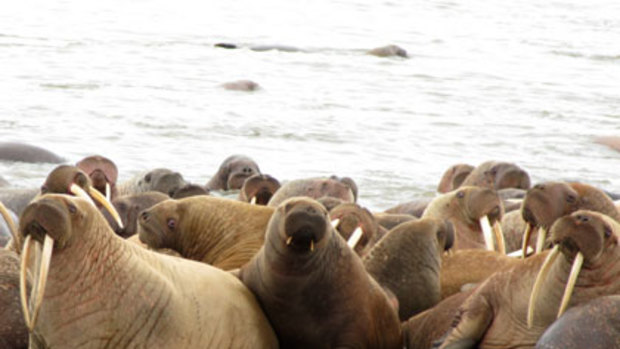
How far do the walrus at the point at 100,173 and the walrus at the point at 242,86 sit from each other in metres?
12.7

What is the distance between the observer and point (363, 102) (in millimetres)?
22172

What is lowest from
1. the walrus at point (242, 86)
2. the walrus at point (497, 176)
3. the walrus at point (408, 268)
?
the walrus at point (242, 86)

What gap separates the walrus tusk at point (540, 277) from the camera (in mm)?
5023

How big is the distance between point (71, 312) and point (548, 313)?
1918mm

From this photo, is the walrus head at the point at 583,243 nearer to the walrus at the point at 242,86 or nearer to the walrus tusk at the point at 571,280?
the walrus tusk at the point at 571,280

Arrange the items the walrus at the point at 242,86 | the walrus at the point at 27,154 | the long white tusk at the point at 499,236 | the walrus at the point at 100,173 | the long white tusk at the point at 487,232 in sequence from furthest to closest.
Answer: the walrus at the point at 242,86, the walrus at the point at 27,154, the walrus at the point at 100,173, the long white tusk at the point at 499,236, the long white tusk at the point at 487,232

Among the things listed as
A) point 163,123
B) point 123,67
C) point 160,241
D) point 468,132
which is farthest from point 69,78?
point 160,241

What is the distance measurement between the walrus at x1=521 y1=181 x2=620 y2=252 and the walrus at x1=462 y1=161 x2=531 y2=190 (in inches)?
198

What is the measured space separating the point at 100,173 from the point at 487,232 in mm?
3555

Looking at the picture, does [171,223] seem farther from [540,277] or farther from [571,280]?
[571,280]

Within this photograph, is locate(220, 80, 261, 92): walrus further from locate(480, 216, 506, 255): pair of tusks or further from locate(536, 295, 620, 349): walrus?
locate(536, 295, 620, 349): walrus

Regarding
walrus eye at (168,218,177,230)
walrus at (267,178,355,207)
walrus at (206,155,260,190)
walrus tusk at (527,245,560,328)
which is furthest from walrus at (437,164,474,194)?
walrus tusk at (527,245,560,328)

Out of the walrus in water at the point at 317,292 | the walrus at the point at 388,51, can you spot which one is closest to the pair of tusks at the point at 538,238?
the walrus in water at the point at 317,292

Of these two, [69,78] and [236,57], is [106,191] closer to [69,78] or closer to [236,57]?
[69,78]
